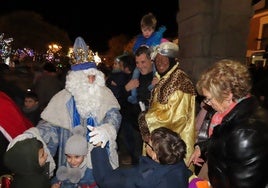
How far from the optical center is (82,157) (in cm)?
311

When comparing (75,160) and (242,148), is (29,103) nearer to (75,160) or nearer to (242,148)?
(75,160)

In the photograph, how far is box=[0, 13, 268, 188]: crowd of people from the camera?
2.18 metres

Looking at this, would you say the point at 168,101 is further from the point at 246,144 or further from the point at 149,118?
the point at 246,144

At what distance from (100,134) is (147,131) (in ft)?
2.96

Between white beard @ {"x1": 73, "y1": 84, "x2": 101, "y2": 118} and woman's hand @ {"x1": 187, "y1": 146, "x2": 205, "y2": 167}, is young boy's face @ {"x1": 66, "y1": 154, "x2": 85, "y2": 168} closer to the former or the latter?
white beard @ {"x1": 73, "y1": 84, "x2": 101, "y2": 118}

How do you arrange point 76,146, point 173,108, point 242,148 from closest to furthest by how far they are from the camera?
point 242,148, point 76,146, point 173,108

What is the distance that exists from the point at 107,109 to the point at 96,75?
1.23 ft

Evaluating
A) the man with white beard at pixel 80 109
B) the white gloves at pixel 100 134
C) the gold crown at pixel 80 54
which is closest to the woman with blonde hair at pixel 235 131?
the white gloves at pixel 100 134

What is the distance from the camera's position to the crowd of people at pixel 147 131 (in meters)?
Answer: 2.18

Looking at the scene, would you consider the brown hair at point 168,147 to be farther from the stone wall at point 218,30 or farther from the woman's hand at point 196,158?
the stone wall at point 218,30

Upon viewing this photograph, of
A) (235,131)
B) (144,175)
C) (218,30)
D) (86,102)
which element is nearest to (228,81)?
(235,131)

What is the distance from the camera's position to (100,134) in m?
2.74

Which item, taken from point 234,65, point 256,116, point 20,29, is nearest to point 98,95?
point 234,65

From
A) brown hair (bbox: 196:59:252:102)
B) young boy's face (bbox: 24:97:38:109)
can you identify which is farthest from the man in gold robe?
young boy's face (bbox: 24:97:38:109)
